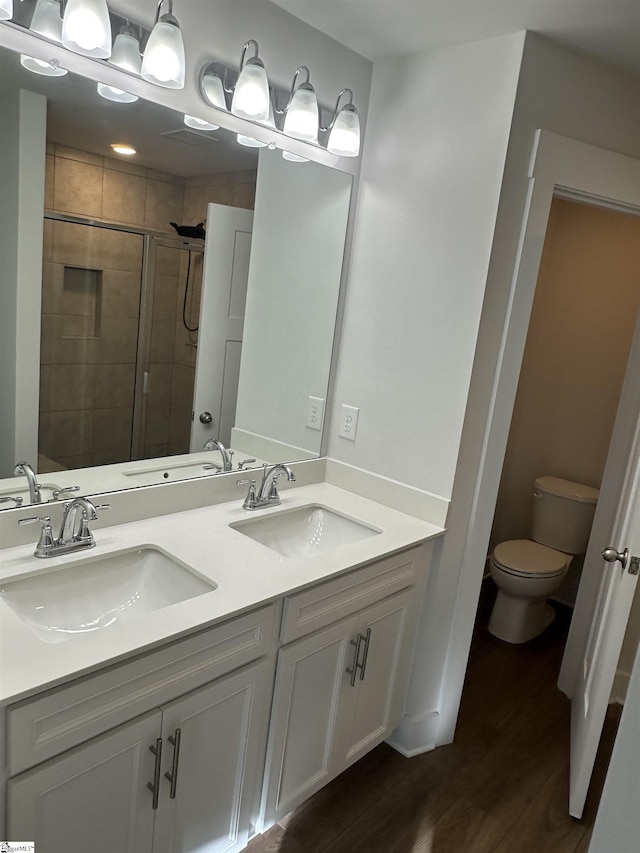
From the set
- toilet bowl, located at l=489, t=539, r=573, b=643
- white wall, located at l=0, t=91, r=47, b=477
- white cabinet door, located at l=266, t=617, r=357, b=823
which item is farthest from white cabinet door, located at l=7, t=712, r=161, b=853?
toilet bowl, located at l=489, t=539, r=573, b=643

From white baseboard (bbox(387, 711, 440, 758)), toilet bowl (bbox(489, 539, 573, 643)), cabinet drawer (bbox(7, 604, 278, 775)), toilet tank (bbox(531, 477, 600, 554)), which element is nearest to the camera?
cabinet drawer (bbox(7, 604, 278, 775))

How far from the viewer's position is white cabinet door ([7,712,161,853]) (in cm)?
114

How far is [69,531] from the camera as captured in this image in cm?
155

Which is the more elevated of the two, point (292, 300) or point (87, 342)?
point (292, 300)

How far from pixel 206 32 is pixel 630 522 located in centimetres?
183

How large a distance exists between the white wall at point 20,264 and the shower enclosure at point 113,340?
29 mm

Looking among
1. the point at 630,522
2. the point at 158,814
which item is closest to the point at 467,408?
the point at 630,522

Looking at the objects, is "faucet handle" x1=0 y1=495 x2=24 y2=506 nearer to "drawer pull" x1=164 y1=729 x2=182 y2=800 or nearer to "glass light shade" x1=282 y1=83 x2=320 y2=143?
"drawer pull" x1=164 y1=729 x2=182 y2=800

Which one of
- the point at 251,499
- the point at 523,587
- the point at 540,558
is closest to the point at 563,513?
the point at 540,558

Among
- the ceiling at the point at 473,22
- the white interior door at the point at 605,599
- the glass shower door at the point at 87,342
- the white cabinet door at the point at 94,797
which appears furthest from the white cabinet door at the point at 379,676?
the ceiling at the point at 473,22

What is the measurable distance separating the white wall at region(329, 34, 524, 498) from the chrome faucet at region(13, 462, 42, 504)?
109 centimetres

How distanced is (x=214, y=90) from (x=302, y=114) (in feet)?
0.89

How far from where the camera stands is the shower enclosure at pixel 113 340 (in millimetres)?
1603

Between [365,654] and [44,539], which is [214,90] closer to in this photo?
[44,539]
